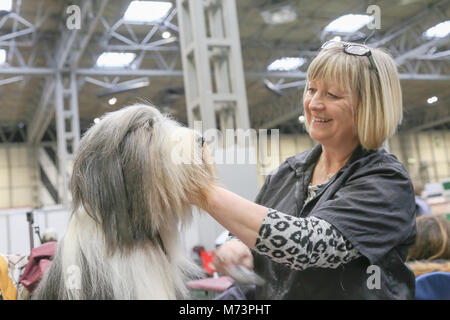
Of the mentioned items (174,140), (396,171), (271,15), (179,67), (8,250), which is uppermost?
(271,15)

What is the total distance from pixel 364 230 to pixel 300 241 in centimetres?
17

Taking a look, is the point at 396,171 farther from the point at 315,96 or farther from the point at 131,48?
the point at 131,48

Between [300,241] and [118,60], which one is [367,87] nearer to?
[300,241]

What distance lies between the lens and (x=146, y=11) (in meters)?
3.45

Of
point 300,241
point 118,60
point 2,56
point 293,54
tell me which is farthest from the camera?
point 118,60

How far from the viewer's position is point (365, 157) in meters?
1.15

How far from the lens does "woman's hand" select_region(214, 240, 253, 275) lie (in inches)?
42.8

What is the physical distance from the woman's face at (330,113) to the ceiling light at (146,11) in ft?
7.51

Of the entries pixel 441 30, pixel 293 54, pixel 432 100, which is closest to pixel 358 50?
pixel 432 100

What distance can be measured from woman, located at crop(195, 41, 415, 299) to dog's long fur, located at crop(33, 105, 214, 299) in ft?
0.50

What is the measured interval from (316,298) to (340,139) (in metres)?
0.40

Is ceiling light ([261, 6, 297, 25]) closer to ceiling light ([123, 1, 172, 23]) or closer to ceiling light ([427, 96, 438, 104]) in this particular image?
ceiling light ([123, 1, 172, 23])
